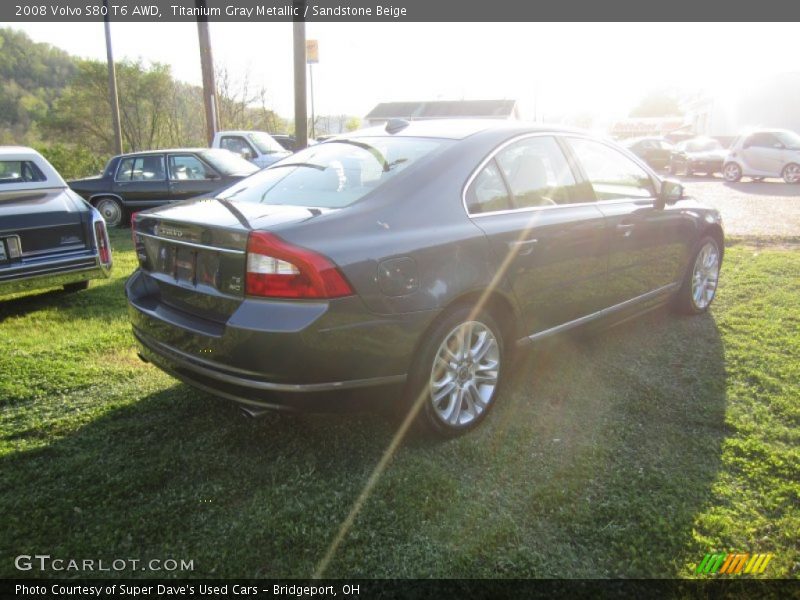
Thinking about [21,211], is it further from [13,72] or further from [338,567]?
[13,72]

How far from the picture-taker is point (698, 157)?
21688 mm

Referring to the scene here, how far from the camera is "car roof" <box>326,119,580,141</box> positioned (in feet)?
11.2

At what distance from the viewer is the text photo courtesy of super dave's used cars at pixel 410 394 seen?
2.38 meters

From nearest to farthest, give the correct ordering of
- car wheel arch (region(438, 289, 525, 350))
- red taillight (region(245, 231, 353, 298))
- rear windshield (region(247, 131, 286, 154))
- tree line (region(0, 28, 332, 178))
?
red taillight (region(245, 231, 353, 298)), car wheel arch (region(438, 289, 525, 350)), rear windshield (region(247, 131, 286, 154)), tree line (region(0, 28, 332, 178))

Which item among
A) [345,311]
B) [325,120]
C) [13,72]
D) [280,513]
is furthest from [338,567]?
[13,72]

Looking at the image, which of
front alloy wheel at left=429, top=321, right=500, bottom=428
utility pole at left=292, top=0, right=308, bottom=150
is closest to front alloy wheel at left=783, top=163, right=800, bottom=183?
utility pole at left=292, top=0, right=308, bottom=150

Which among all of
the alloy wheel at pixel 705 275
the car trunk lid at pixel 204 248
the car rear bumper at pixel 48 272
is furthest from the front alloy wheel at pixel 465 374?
the car rear bumper at pixel 48 272

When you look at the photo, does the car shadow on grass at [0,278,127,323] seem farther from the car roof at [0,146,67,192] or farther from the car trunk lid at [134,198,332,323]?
the car trunk lid at [134,198,332,323]

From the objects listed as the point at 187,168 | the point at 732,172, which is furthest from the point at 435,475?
the point at 732,172

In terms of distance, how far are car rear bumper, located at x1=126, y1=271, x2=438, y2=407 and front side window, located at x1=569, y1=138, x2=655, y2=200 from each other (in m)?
1.82

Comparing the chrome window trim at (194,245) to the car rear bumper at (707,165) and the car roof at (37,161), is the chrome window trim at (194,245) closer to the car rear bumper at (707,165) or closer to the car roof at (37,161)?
the car roof at (37,161)

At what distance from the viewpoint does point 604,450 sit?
301cm

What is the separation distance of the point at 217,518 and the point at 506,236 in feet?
6.31

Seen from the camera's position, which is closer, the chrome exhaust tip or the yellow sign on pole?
the chrome exhaust tip
